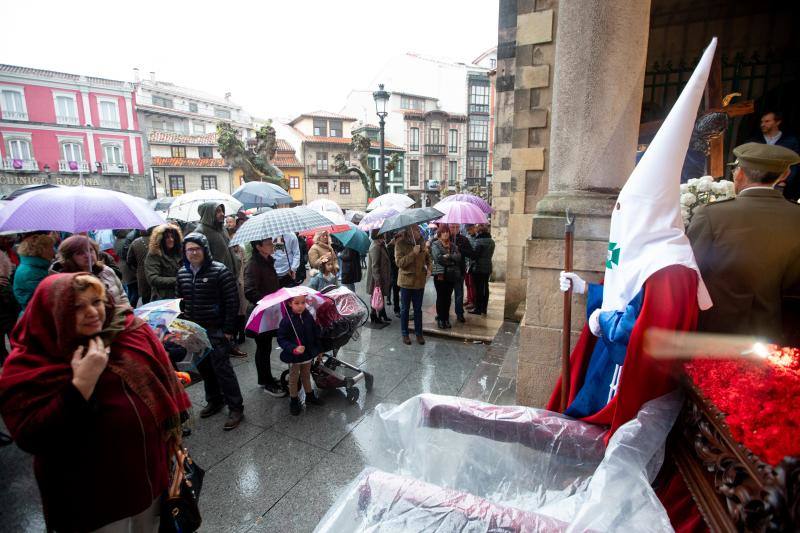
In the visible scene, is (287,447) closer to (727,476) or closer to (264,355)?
(264,355)

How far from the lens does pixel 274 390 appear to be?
4.73 metres

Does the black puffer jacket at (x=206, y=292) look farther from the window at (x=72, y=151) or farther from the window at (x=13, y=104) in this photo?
the window at (x=13, y=104)

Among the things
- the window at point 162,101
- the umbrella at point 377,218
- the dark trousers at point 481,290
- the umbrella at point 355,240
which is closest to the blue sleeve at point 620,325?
the umbrella at point 377,218

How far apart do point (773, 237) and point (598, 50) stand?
5.37 ft

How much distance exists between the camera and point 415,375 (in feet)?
17.1

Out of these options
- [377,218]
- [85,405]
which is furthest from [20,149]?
[85,405]

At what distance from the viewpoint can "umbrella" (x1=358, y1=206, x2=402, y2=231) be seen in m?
7.05

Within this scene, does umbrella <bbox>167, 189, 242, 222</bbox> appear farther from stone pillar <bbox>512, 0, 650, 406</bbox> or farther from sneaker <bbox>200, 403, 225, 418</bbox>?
stone pillar <bbox>512, 0, 650, 406</bbox>

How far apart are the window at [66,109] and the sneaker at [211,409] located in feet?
137

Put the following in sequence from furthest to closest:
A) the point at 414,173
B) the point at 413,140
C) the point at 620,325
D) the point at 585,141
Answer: the point at 414,173 < the point at 413,140 < the point at 585,141 < the point at 620,325

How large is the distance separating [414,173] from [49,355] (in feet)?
142

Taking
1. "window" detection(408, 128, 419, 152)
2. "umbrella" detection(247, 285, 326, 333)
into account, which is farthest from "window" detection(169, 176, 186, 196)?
"umbrella" detection(247, 285, 326, 333)

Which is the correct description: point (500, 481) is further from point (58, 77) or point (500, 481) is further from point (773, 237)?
point (58, 77)

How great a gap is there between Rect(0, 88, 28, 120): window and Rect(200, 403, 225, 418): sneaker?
41289 mm
